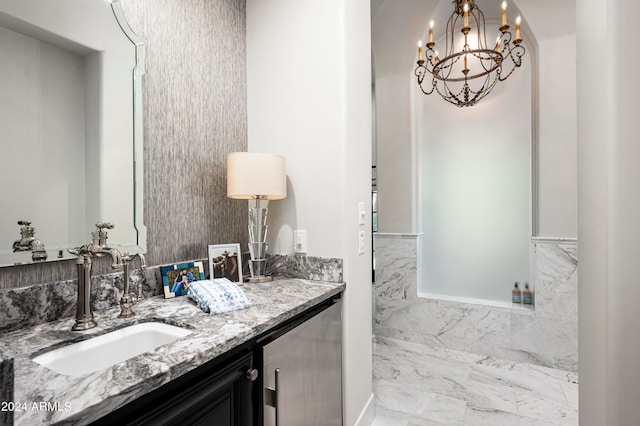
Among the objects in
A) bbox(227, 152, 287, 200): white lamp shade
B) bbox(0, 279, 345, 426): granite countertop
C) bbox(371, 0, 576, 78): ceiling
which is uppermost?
bbox(371, 0, 576, 78): ceiling

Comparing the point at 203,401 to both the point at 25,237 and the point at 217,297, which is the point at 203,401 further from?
the point at 25,237

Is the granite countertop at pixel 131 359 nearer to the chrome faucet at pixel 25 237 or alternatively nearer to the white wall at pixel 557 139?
the chrome faucet at pixel 25 237

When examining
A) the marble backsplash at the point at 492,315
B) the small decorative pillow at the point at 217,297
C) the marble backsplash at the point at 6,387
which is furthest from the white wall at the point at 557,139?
the marble backsplash at the point at 6,387

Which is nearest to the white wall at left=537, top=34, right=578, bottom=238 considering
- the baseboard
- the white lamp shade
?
the baseboard

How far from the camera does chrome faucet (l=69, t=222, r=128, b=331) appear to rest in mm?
1008

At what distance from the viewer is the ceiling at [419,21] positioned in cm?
264

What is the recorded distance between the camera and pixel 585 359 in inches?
49.9

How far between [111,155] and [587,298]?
196 cm

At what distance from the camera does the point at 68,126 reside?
1.14 meters

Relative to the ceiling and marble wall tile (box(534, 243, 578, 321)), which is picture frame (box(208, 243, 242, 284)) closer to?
marble wall tile (box(534, 243, 578, 321))

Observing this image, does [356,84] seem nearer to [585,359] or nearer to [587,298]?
[587,298]

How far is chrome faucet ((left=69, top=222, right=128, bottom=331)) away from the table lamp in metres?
0.58

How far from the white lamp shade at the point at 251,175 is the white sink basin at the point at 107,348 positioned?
0.69m

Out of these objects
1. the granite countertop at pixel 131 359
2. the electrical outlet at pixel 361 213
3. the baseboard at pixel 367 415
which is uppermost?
the electrical outlet at pixel 361 213
